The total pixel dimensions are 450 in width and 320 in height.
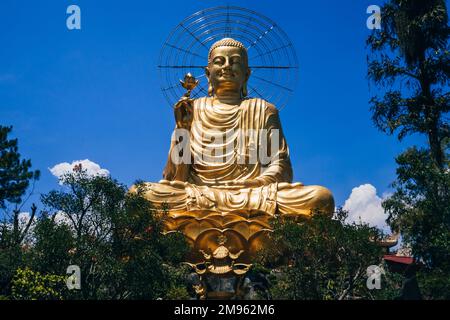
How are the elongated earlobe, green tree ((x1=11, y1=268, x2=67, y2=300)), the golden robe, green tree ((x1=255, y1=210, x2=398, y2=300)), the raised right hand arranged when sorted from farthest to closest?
the elongated earlobe < the raised right hand < the golden robe < green tree ((x1=255, y1=210, x2=398, y2=300)) < green tree ((x1=11, y1=268, x2=67, y2=300))

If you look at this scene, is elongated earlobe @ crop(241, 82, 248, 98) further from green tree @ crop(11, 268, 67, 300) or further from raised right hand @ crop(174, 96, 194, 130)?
green tree @ crop(11, 268, 67, 300)

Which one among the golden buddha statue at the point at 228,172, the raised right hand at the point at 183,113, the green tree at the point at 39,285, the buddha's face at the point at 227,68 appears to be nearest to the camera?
the green tree at the point at 39,285

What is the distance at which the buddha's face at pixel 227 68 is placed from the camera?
13.6 meters

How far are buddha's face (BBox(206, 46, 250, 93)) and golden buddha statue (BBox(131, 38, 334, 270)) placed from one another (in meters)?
0.02

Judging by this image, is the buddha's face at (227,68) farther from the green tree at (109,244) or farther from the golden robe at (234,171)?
the green tree at (109,244)

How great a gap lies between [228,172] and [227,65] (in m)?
2.19

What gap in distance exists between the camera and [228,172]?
1263cm

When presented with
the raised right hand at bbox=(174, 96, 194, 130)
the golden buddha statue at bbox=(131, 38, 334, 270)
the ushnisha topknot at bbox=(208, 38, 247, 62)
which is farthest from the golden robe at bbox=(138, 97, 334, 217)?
the ushnisha topknot at bbox=(208, 38, 247, 62)

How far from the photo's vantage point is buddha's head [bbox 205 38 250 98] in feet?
44.8

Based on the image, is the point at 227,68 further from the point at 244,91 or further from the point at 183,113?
the point at 183,113

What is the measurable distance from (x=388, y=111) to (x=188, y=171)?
3878 millimetres

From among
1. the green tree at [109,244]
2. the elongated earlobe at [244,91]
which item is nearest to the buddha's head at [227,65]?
the elongated earlobe at [244,91]
